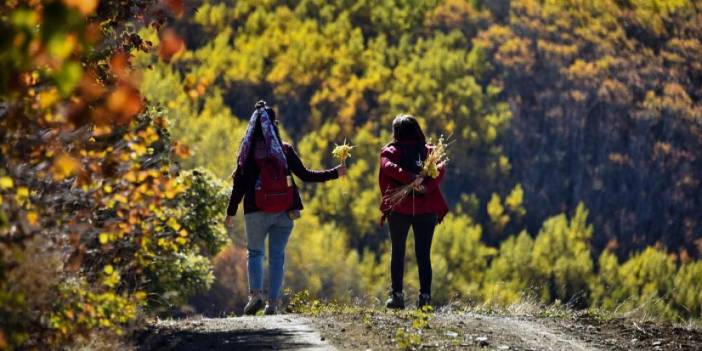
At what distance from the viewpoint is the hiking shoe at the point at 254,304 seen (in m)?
12.9

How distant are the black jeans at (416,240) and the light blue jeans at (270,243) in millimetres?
933

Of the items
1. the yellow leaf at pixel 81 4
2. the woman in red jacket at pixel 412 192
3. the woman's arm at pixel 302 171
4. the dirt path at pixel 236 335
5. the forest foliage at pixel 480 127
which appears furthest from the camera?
the forest foliage at pixel 480 127

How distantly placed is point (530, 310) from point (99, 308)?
6906 millimetres

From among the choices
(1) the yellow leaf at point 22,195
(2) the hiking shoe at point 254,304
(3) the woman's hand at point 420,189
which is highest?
(3) the woman's hand at point 420,189

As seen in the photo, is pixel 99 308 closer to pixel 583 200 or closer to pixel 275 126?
pixel 275 126

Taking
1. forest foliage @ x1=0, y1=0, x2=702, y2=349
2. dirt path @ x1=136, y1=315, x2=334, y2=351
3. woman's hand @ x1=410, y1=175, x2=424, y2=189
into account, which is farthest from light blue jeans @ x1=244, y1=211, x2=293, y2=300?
forest foliage @ x1=0, y1=0, x2=702, y2=349

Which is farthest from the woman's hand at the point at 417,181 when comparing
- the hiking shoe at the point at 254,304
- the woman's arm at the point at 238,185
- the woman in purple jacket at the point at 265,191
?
the hiking shoe at the point at 254,304

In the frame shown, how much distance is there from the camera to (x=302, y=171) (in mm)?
12938

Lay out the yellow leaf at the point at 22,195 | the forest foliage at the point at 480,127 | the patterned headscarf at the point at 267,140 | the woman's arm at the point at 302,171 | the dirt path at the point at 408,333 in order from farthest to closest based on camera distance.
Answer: the forest foliage at the point at 480,127
the woman's arm at the point at 302,171
the patterned headscarf at the point at 267,140
the dirt path at the point at 408,333
the yellow leaf at the point at 22,195

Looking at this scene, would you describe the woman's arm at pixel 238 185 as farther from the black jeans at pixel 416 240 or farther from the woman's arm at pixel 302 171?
the black jeans at pixel 416 240

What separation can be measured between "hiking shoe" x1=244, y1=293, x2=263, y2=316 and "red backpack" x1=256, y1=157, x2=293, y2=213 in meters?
0.85

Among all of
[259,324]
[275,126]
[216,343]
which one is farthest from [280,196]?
[216,343]

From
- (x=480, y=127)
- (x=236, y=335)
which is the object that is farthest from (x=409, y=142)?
(x=480, y=127)

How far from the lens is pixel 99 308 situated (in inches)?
317
